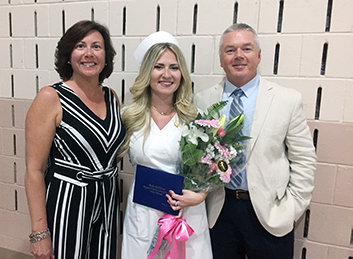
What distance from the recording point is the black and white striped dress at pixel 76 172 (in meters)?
1.46

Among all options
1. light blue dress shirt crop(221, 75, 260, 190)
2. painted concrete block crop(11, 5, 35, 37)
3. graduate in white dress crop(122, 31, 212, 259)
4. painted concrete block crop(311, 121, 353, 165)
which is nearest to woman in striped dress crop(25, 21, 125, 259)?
graduate in white dress crop(122, 31, 212, 259)

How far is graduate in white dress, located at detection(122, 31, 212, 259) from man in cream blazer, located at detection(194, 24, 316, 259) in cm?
15

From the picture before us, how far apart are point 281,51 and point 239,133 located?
0.70 meters

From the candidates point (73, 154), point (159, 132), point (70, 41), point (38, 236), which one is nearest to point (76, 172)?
point (73, 154)

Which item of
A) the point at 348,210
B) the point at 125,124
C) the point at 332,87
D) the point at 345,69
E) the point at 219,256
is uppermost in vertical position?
the point at 345,69

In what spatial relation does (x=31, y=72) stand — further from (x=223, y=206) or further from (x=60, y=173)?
(x=223, y=206)

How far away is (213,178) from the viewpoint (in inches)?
57.2

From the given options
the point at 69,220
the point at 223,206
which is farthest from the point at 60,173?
the point at 223,206

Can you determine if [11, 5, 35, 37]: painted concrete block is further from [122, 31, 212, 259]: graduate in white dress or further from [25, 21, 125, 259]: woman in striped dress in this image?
[122, 31, 212, 259]: graduate in white dress

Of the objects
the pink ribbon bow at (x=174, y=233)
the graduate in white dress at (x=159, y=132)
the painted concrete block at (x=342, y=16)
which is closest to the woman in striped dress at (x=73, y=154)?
the graduate in white dress at (x=159, y=132)

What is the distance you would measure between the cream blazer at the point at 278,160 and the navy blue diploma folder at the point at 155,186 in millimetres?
351

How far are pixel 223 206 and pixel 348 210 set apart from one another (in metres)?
0.90

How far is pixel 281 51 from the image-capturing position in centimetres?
184

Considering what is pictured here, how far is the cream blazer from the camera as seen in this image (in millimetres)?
1570
